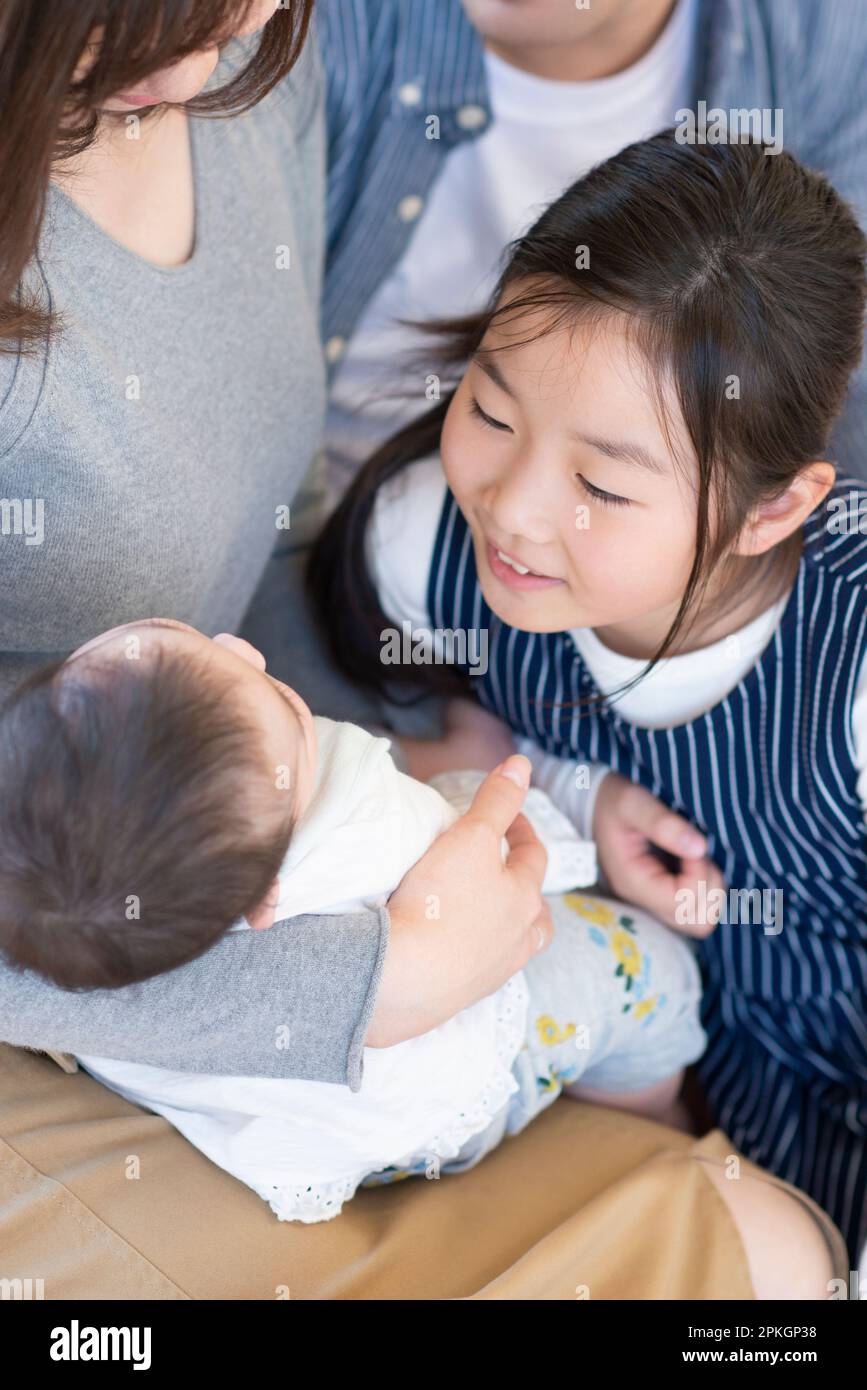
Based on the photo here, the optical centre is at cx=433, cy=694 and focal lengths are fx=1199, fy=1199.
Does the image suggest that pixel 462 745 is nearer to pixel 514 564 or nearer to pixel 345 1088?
pixel 514 564

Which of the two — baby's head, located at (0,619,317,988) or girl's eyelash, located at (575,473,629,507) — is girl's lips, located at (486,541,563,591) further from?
baby's head, located at (0,619,317,988)

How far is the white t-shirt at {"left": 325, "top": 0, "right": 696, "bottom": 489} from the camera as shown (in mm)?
1373

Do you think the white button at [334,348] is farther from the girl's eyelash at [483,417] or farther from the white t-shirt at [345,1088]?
the white t-shirt at [345,1088]

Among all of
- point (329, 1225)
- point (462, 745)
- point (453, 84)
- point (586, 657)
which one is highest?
point (453, 84)

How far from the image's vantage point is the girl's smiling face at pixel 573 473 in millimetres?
906

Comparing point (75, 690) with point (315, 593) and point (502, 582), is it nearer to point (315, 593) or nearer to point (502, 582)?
point (502, 582)

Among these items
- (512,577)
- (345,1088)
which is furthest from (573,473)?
(345,1088)

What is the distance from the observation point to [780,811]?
114 cm

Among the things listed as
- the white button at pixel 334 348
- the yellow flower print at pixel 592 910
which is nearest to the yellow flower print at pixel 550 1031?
the yellow flower print at pixel 592 910

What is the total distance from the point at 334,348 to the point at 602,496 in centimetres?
62

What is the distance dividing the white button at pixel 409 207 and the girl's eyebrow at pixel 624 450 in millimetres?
622

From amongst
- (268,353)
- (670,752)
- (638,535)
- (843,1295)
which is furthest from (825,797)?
(268,353)

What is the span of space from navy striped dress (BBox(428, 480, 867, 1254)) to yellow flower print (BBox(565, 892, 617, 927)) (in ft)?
0.43

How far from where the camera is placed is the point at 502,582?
104 centimetres
